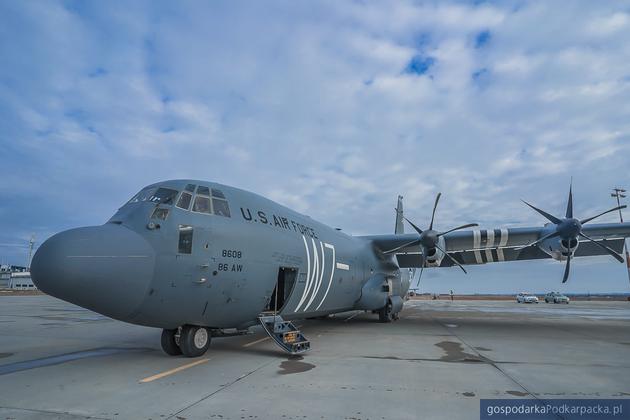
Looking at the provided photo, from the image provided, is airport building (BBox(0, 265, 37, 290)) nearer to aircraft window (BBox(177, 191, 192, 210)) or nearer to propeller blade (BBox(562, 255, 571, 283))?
aircraft window (BBox(177, 191, 192, 210))

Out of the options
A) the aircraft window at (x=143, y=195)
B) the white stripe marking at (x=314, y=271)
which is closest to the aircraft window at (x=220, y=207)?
the aircraft window at (x=143, y=195)

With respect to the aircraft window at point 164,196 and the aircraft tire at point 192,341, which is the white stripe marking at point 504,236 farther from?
the aircraft window at point 164,196

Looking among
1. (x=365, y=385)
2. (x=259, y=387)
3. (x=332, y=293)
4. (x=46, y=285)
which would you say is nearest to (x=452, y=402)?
(x=365, y=385)

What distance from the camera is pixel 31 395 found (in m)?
5.36

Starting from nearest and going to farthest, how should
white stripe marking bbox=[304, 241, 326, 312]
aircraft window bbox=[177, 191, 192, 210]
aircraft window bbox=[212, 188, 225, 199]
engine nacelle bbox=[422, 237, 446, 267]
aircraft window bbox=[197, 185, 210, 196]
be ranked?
aircraft window bbox=[177, 191, 192, 210], aircraft window bbox=[197, 185, 210, 196], aircraft window bbox=[212, 188, 225, 199], white stripe marking bbox=[304, 241, 326, 312], engine nacelle bbox=[422, 237, 446, 267]

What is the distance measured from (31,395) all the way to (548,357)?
9974mm

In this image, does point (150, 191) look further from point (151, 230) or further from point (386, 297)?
point (386, 297)

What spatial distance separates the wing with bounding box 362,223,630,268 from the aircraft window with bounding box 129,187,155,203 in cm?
1172

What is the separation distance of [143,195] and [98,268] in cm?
224

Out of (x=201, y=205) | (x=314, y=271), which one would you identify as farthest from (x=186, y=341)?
(x=314, y=271)

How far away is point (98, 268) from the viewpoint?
6.07 m

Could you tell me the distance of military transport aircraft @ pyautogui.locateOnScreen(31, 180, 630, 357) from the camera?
6.12 metres

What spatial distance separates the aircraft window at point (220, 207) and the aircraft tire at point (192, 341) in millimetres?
2476

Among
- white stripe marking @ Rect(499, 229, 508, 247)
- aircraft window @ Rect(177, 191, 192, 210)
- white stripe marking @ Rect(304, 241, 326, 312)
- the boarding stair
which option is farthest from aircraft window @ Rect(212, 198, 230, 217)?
white stripe marking @ Rect(499, 229, 508, 247)
